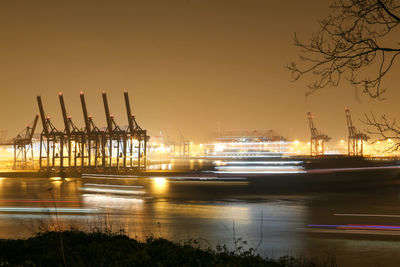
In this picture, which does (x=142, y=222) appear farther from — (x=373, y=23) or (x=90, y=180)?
(x=90, y=180)

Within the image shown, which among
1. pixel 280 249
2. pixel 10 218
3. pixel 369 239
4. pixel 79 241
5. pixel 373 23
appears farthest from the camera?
pixel 10 218

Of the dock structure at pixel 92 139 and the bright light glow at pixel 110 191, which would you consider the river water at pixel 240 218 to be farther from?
the dock structure at pixel 92 139

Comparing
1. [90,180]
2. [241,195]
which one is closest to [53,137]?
[90,180]

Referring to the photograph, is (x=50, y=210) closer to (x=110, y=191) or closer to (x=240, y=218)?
(x=240, y=218)

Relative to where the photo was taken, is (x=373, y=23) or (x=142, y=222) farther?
(x=142, y=222)

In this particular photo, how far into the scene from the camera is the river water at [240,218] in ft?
31.8

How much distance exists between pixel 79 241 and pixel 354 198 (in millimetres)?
14855

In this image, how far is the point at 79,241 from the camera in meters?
8.17

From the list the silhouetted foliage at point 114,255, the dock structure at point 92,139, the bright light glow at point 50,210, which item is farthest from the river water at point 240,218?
the dock structure at point 92,139

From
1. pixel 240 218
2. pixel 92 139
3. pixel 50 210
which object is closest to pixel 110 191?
pixel 50 210

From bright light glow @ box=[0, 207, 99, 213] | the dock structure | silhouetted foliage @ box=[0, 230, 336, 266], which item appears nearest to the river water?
bright light glow @ box=[0, 207, 99, 213]

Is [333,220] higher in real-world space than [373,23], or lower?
lower

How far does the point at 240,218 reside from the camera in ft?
46.1

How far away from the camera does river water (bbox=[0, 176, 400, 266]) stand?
9.70 meters
